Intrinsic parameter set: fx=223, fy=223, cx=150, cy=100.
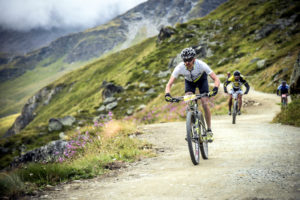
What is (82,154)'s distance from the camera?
8086 millimetres

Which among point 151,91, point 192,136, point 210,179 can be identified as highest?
point 151,91

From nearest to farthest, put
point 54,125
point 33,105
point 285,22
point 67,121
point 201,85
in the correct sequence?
point 201,85
point 54,125
point 67,121
point 285,22
point 33,105

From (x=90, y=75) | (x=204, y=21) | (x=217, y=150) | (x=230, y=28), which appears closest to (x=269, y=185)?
(x=217, y=150)

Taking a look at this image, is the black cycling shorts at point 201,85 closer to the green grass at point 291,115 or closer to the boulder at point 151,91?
the green grass at point 291,115

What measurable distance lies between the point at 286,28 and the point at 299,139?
55.3 m

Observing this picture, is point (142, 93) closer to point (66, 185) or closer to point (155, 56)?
point (155, 56)

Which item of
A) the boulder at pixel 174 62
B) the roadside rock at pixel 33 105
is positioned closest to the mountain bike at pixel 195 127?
the boulder at pixel 174 62

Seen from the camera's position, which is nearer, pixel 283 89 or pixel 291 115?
pixel 291 115

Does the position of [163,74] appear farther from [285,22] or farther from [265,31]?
[285,22]

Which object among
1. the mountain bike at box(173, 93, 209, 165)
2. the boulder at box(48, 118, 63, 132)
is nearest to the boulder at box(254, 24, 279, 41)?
the boulder at box(48, 118, 63, 132)

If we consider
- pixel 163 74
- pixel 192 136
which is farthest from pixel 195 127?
pixel 163 74

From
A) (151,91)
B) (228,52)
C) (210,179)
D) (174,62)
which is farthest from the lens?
(174,62)

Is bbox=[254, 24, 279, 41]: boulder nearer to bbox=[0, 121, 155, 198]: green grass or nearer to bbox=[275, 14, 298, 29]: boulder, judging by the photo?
bbox=[275, 14, 298, 29]: boulder

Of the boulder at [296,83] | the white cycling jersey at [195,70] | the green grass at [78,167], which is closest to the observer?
the green grass at [78,167]
